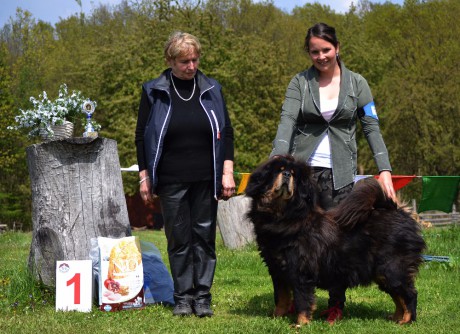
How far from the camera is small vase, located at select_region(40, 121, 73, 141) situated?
5727 mm

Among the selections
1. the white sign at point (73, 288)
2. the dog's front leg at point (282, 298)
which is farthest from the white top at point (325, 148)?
the white sign at point (73, 288)

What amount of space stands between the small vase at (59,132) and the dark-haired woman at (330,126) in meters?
1.97

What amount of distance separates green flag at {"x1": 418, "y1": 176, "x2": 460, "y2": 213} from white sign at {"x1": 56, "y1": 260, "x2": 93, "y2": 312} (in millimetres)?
7797

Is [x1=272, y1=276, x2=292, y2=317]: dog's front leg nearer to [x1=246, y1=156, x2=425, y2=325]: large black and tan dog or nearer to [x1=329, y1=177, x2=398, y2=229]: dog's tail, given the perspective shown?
[x1=246, y1=156, x2=425, y2=325]: large black and tan dog

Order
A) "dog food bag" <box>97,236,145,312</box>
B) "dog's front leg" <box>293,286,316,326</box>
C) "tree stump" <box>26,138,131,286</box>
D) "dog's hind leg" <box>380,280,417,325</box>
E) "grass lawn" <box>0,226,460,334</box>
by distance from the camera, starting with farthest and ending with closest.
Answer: "tree stump" <box>26,138,131,286</box> < "dog food bag" <box>97,236,145,312</box> < "dog's hind leg" <box>380,280,417,325</box> < "dog's front leg" <box>293,286,316,326</box> < "grass lawn" <box>0,226,460,334</box>

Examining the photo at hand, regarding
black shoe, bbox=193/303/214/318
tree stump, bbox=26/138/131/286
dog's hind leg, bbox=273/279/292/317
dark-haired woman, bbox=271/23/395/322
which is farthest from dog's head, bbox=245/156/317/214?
tree stump, bbox=26/138/131/286

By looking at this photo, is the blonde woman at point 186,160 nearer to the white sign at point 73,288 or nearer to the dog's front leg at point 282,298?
the dog's front leg at point 282,298

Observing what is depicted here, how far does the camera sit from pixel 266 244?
194 inches

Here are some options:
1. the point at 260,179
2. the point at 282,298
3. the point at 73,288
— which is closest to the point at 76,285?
the point at 73,288

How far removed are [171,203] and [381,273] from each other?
5.85 ft

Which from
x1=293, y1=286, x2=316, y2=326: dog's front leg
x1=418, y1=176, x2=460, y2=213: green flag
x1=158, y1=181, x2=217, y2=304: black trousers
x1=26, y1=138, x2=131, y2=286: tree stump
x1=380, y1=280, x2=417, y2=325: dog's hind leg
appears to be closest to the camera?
x1=293, y1=286, x2=316, y2=326: dog's front leg

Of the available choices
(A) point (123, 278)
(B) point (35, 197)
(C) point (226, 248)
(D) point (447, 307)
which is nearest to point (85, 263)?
(A) point (123, 278)

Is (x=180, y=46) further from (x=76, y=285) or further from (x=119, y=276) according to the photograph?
(x=76, y=285)

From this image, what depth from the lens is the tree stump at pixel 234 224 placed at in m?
10.9
